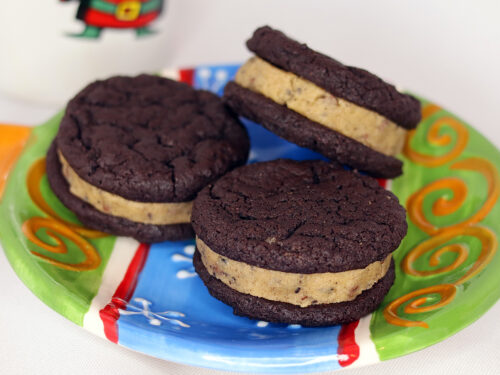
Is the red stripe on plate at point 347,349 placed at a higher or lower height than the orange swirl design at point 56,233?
higher

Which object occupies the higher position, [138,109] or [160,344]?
[138,109]

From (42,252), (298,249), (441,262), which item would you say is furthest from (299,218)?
(42,252)

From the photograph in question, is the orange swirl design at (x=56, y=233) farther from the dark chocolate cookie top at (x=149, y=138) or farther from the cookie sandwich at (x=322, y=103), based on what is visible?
the cookie sandwich at (x=322, y=103)

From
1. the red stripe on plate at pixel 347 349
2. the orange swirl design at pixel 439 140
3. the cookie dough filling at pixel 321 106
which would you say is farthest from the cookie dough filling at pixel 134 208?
the orange swirl design at pixel 439 140

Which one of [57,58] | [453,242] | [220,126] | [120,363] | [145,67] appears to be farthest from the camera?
[145,67]

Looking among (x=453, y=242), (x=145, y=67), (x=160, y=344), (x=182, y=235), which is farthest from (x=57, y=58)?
(x=453, y=242)

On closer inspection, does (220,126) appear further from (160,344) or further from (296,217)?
(160,344)
